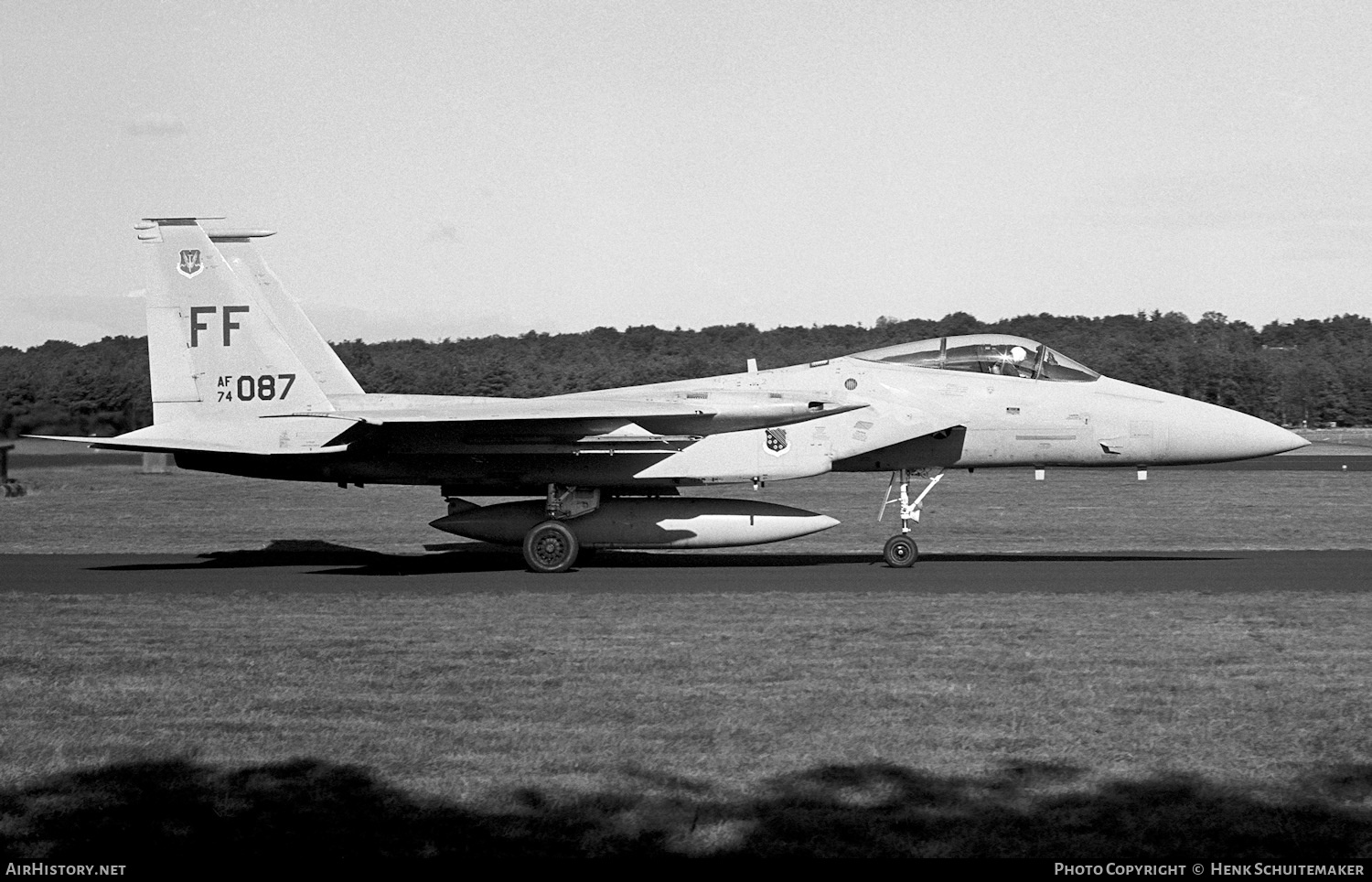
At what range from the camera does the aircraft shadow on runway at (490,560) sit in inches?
685

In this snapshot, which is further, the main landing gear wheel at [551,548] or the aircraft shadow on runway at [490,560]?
the aircraft shadow on runway at [490,560]

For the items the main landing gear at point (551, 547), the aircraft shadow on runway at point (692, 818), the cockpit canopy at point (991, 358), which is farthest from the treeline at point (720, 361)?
the aircraft shadow on runway at point (692, 818)

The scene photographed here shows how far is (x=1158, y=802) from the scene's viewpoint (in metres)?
5.96

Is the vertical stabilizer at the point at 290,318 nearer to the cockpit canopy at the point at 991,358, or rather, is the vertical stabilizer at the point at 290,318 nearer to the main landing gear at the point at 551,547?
the main landing gear at the point at 551,547

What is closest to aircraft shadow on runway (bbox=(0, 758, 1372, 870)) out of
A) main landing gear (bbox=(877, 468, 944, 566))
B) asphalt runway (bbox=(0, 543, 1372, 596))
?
asphalt runway (bbox=(0, 543, 1372, 596))

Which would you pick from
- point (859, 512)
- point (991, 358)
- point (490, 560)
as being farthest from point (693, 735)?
point (859, 512)

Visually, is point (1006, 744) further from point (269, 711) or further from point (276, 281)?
point (276, 281)

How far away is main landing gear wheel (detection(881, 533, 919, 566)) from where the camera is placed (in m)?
16.8

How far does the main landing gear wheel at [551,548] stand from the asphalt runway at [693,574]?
20 centimetres

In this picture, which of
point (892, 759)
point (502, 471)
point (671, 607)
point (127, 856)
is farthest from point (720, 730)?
point (502, 471)

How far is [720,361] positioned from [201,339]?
26427 millimetres

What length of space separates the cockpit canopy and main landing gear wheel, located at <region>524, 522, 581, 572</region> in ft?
14.7

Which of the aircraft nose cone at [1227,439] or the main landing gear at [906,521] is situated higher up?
the aircraft nose cone at [1227,439]

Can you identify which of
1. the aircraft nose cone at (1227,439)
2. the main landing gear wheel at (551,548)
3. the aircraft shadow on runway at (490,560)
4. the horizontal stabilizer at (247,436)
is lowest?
the aircraft shadow on runway at (490,560)
